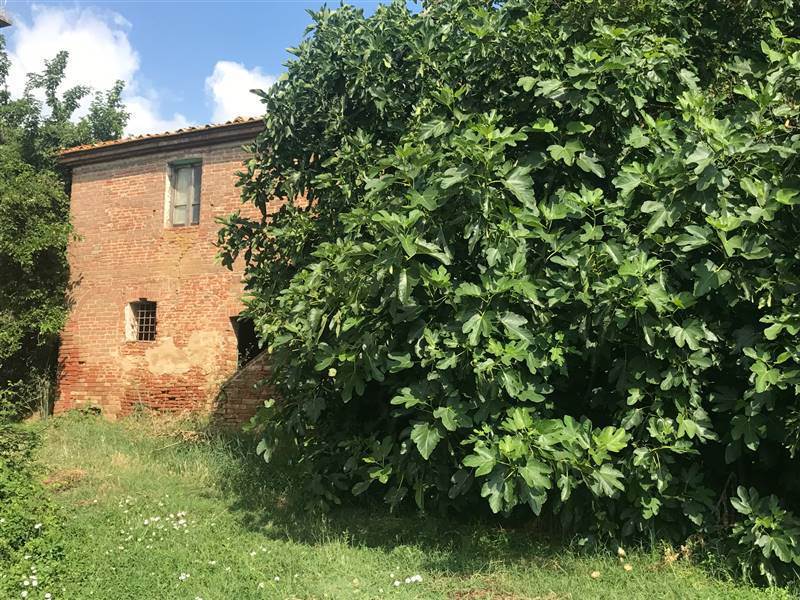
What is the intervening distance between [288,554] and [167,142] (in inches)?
376

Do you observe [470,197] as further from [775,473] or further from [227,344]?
[227,344]

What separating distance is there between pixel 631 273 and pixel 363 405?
3.02m

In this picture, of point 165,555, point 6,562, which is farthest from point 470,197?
point 6,562

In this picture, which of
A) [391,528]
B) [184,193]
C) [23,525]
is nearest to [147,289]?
[184,193]

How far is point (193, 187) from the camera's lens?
12.3 meters

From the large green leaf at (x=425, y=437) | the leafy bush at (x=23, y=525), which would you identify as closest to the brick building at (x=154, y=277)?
the leafy bush at (x=23, y=525)

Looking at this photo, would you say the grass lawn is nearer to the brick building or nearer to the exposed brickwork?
the exposed brickwork

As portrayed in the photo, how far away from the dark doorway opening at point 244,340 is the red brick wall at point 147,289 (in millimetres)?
122

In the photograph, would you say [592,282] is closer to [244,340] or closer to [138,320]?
[244,340]

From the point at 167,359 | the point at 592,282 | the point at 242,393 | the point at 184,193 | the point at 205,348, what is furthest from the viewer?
the point at 184,193

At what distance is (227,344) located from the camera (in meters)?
11.3

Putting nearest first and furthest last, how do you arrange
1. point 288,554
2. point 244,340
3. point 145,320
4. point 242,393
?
point 288,554 → point 242,393 → point 244,340 → point 145,320

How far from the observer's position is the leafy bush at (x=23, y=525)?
4.37 metres

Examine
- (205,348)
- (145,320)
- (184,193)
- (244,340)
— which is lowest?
(205,348)
